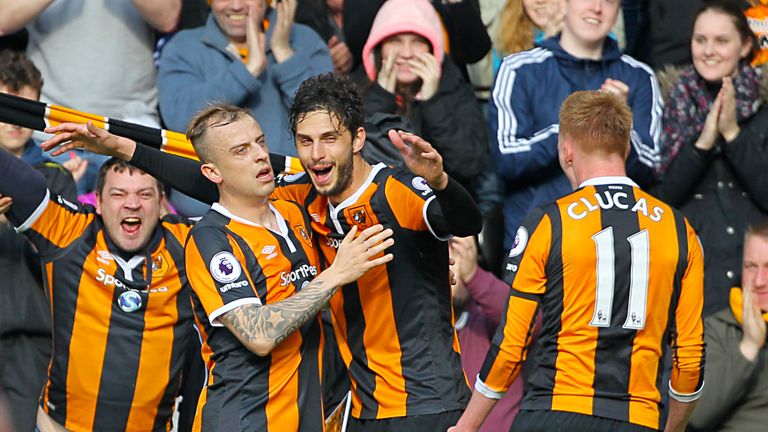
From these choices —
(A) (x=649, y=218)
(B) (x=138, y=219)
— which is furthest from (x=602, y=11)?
(B) (x=138, y=219)

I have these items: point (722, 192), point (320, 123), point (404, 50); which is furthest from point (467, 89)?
point (320, 123)

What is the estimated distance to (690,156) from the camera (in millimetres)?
8508

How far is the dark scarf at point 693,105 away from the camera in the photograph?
8.68 m

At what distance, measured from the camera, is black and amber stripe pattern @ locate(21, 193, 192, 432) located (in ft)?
24.0

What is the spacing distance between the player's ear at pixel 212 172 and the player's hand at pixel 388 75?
7.48 ft

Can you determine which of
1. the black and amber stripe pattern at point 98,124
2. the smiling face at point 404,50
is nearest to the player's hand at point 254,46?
the smiling face at point 404,50

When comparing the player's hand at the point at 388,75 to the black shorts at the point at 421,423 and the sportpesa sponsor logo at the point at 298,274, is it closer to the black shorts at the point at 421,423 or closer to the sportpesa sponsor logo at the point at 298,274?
the sportpesa sponsor logo at the point at 298,274

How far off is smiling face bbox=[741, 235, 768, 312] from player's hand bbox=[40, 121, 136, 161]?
357 cm

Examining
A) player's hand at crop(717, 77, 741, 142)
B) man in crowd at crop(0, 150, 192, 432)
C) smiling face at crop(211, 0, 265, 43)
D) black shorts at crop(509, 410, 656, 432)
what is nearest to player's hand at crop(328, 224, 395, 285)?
black shorts at crop(509, 410, 656, 432)

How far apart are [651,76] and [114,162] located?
351 centimetres

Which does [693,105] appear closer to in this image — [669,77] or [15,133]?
[669,77]

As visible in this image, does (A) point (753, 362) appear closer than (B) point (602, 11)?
Yes

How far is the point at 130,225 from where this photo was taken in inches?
294

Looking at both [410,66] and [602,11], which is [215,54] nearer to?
[410,66]
